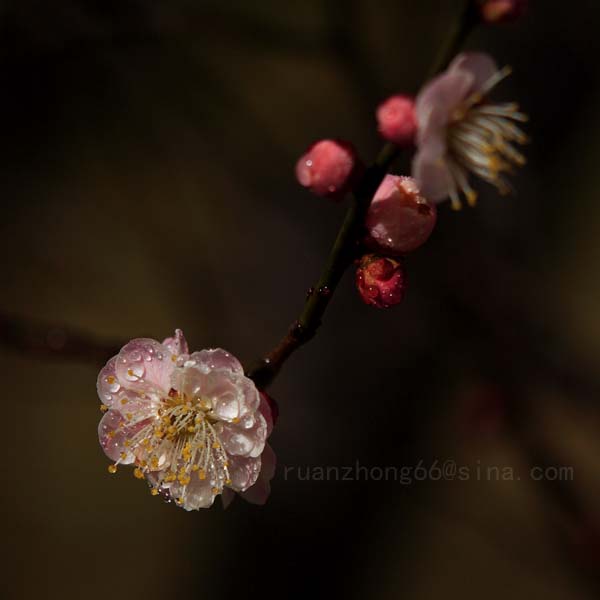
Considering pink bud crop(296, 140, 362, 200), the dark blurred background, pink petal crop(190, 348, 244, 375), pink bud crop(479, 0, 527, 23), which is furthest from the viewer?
the dark blurred background

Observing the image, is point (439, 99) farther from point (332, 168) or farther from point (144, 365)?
point (144, 365)

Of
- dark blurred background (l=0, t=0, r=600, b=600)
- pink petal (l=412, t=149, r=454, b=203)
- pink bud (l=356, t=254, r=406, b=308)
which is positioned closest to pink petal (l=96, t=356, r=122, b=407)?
pink bud (l=356, t=254, r=406, b=308)

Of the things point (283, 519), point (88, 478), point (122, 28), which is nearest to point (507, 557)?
point (283, 519)

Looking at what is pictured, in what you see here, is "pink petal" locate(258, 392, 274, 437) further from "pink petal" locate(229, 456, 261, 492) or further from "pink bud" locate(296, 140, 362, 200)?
Result: "pink bud" locate(296, 140, 362, 200)

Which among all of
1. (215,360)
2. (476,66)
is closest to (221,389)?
(215,360)

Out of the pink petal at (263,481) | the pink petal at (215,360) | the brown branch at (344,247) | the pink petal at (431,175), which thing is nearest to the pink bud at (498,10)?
the brown branch at (344,247)

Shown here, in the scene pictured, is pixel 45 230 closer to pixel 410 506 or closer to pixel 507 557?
pixel 410 506

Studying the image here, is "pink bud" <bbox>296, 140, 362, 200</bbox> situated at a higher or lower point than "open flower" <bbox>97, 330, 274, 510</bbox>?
higher
